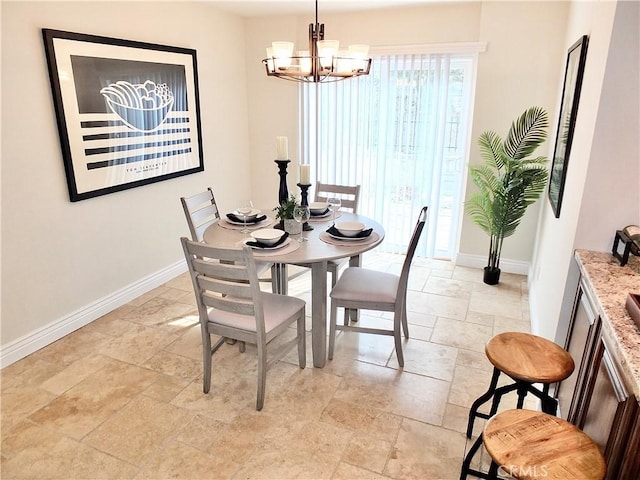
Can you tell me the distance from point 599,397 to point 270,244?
173cm

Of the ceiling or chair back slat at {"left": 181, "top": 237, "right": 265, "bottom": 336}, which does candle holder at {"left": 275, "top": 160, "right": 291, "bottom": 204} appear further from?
the ceiling

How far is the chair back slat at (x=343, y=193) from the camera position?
140 inches

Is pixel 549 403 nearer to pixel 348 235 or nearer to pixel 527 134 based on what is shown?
pixel 348 235

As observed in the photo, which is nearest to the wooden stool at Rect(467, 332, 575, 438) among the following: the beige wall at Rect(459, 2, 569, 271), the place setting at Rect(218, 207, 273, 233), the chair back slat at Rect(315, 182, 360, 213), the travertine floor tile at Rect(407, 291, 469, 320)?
the travertine floor tile at Rect(407, 291, 469, 320)

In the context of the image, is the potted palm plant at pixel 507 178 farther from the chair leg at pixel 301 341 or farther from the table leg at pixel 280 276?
the chair leg at pixel 301 341

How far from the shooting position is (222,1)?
3963 mm

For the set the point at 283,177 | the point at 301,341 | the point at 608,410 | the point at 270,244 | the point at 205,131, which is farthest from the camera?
the point at 205,131

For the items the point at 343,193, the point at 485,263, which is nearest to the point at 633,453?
the point at 343,193

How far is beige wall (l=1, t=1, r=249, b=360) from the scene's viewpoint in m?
2.64

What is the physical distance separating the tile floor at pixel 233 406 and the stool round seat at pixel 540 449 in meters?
0.73

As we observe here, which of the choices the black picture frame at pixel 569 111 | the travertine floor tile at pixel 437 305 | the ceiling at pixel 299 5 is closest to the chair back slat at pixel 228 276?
the travertine floor tile at pixel 437 305

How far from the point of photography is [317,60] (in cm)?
260

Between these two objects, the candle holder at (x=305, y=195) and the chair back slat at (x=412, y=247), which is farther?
the candle holder at (x=305, y=195)

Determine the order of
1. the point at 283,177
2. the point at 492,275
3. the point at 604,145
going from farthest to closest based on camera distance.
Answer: the point at 492,275 < the point at 283,177 < the point at 604,145
